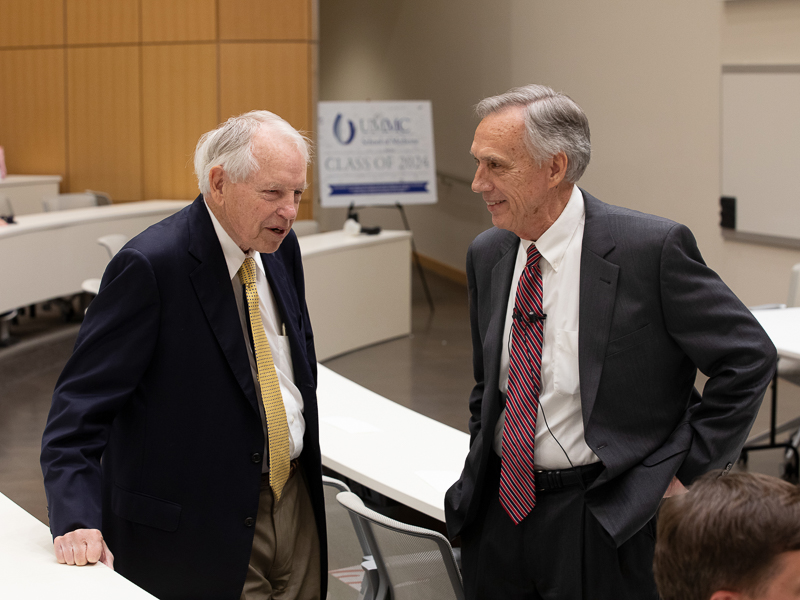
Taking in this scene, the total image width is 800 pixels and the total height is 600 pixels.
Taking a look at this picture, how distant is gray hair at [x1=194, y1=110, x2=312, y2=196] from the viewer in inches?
73.5

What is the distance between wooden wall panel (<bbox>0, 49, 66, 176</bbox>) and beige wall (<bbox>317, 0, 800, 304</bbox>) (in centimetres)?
450

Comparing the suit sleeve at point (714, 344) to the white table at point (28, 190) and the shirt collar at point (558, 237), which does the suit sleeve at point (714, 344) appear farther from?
the white table at point (28, 190)

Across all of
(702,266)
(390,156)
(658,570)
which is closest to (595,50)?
(390,156)

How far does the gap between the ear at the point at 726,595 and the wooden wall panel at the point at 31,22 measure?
10.7 meters

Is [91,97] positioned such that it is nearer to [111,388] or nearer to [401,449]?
[401,449]

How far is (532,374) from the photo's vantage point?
1861 mm

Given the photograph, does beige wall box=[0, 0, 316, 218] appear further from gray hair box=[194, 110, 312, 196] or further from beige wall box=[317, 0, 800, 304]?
gray hair box=[194, 110, 312, 196]

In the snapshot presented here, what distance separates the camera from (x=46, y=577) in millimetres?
1666

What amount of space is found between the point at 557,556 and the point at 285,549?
647 millimetres

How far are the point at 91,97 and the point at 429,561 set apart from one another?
9.40 m

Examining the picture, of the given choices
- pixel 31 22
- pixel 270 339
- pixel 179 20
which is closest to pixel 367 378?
pixel 270 339

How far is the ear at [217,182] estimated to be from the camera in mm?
1907

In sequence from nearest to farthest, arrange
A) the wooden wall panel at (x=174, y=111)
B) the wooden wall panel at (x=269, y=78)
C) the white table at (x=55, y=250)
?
1. the white table at (x=55, y=250)
2. the wooden wall panel at (x=269, y=78)
3. the wooden wall panel at (x=174, y=111)

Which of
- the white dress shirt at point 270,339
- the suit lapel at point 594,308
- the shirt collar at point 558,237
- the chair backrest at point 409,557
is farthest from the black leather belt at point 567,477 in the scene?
the white dress shirt at point 270,339
